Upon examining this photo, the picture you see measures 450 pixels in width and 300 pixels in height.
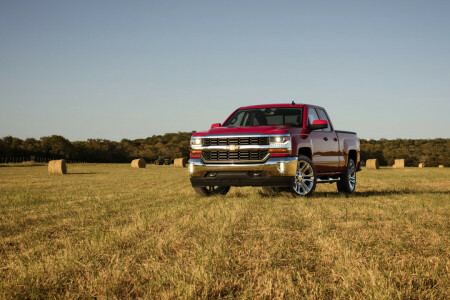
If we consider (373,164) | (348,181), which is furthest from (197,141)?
(373,164)

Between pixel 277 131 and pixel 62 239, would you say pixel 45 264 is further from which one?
pixel 277 131

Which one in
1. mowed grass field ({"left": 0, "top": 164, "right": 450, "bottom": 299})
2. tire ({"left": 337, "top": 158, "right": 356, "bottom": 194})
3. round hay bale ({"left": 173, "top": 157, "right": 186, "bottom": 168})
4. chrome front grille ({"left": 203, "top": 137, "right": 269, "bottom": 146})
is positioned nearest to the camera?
mowed grass field ({"left": 0, "top": 164, "right": 450, "bottom": 299})

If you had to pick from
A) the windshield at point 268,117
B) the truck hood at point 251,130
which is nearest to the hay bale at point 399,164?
the windshield at point 268,117

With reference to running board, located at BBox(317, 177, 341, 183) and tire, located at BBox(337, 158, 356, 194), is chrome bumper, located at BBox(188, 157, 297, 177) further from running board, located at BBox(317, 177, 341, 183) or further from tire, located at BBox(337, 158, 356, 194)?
tire, located at BBox(337, 158, 356, 194)

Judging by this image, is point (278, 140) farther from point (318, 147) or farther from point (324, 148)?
point (324, 148)

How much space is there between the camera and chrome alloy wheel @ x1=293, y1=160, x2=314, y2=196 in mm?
12297

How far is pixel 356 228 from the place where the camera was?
24.7 feet

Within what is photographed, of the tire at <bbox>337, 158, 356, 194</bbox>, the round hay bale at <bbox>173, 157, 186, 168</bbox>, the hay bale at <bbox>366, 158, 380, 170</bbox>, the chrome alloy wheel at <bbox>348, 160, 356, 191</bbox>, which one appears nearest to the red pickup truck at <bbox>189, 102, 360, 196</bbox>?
the tire at <bbox>337, 158, 356, 194</bbox>

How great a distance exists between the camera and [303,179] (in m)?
12.5

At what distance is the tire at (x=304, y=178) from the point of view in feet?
40.2

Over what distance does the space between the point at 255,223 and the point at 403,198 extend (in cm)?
609

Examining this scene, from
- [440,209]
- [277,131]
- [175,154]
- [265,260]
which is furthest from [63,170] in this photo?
[175,154]

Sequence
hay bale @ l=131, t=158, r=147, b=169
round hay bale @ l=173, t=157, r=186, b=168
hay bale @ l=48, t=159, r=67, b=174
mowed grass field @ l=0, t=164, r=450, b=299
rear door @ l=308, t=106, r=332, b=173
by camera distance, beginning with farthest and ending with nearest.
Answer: round hay bale @ l=173, t=157, r=186, b=168
hay bale @ l=131, t=158, r=147, b=169
hay bale @ l=48, t=159, r=67, b=174
rear door @ l=308, t=106, r=332, b=173
mowed grass field @ l=0, t=164, r=450, b=299

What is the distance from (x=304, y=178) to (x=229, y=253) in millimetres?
7324
